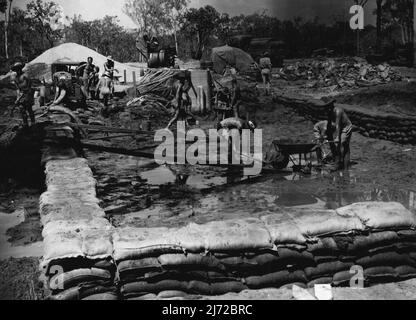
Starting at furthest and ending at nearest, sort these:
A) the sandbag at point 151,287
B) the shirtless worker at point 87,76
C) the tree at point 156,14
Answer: the tree at point 156,14 < the shirtless worker at point 87,76 < the sandbag at point 151,287

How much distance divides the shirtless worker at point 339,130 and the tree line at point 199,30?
9.18 m

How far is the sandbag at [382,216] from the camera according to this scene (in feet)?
12.8

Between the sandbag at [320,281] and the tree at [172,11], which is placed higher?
the tree at [172,11]

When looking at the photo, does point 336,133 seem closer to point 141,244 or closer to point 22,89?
point 141,244

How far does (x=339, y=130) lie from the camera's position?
25.1ft

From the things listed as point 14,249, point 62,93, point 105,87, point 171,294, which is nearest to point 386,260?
point 171,294

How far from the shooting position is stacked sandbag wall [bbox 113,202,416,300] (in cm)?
337

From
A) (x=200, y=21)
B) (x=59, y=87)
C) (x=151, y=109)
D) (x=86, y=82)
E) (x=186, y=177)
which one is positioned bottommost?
(x=186, y=177)

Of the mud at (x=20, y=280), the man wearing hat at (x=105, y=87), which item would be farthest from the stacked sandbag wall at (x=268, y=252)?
the man wearing hat at (x=105, y=87)

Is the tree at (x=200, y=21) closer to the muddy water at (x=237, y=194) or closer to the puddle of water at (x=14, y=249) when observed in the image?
the muddy water at (x=237, y=194)
